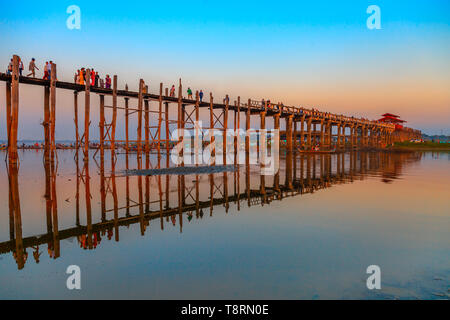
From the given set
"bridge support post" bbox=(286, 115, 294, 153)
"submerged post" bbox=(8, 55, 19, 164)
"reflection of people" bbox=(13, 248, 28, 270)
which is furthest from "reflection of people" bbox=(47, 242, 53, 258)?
"bridge support post" bbox=(286, 115, 294, 153)

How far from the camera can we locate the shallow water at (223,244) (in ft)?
15.0

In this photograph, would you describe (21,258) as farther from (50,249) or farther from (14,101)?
(14,101)

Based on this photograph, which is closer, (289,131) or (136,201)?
(136,201)

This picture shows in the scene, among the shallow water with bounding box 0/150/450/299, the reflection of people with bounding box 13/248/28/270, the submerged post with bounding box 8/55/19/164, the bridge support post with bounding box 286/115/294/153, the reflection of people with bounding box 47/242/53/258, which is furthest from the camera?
the bridge support post with bounding box 286/115/294/153

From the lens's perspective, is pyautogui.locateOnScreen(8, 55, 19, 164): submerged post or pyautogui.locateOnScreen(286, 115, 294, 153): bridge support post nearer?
pyautogui.locateOnScreen(8, 55, 19, 164): submerged post

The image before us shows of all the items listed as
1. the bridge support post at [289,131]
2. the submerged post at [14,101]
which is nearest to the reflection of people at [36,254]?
the submerged post at [14,101]

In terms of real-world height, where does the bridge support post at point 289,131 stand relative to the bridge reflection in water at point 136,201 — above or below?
above

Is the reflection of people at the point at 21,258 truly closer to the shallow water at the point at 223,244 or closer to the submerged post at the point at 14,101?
the shallow water at the point at 223,244

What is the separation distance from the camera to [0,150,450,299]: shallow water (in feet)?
15.0

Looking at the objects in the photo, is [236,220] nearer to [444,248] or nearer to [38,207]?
[444,248]

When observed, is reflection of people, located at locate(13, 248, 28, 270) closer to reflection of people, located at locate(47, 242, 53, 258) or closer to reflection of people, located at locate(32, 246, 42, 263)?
reflection of people, located at locate(32, 246, 42, 263)

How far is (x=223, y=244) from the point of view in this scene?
656 cm

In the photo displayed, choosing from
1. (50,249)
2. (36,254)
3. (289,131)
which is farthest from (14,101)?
(289,131)
